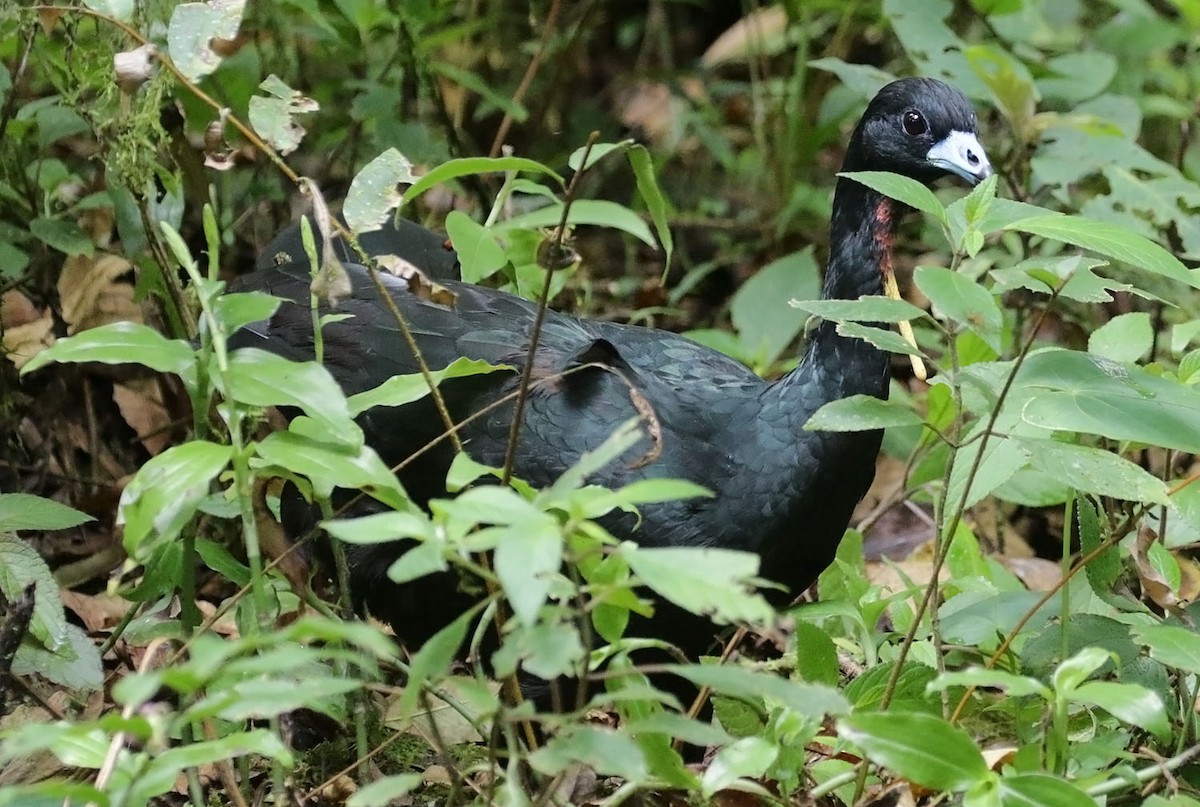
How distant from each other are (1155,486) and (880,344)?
1.38ft

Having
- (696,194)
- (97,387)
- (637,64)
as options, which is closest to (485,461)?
(97,387)

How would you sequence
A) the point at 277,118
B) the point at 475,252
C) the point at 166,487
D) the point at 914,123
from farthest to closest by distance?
the point at 475,252 → the point at 914,123 → the point at 277,118 → the point at 166,487

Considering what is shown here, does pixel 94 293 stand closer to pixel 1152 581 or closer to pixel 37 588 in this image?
pixel 37 588

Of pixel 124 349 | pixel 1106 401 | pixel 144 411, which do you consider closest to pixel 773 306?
pixel 144 411

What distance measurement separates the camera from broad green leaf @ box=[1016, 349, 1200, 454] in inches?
70.6

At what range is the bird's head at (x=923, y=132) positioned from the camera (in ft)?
8.68

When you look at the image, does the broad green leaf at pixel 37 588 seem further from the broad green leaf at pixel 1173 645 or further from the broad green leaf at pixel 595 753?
the broad green leaf at pixel 1173 645

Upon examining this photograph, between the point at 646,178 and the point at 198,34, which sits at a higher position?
the point at 198,34

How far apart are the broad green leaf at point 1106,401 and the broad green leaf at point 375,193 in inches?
35.6

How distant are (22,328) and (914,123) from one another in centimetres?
205

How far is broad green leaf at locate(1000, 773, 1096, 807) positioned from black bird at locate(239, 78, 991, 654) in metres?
0.80

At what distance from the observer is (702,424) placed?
98.6 inches

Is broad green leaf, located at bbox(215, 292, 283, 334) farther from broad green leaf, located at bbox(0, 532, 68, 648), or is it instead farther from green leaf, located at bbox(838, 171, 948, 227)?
green leaf, located at bbox(838, 171, 948, 227)

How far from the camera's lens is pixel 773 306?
12.3ft
